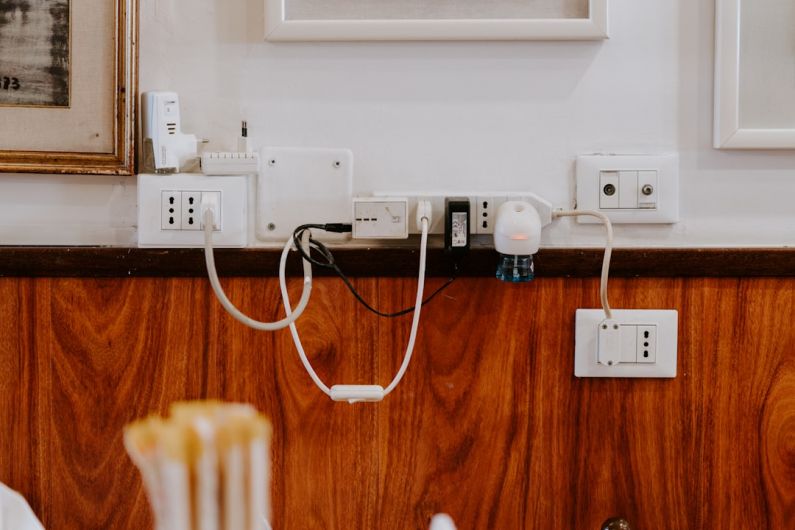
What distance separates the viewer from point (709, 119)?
3.17 ft

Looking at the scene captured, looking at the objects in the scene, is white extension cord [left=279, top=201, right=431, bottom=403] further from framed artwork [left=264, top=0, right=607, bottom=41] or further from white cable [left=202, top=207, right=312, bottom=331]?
framed artwork [left=264, top=0, right=607, bottom=41]

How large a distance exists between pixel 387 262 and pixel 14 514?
1.87 feet

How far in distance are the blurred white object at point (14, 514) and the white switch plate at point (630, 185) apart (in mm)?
832

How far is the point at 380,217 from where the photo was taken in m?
0.92

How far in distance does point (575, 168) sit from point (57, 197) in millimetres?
735

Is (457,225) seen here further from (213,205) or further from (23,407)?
(23,407)

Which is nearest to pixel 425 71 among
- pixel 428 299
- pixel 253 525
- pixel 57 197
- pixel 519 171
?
pixel 519 171

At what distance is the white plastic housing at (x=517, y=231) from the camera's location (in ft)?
2.82

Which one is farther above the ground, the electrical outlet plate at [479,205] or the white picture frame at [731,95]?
the white picture frame at [731,95]

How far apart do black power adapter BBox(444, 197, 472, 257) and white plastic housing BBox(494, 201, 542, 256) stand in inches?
1.7

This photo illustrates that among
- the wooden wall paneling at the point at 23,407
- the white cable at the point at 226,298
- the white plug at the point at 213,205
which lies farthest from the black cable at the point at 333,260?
the wooden wall paneling at the point at 23,407

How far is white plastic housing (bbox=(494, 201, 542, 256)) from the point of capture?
2.82 feet

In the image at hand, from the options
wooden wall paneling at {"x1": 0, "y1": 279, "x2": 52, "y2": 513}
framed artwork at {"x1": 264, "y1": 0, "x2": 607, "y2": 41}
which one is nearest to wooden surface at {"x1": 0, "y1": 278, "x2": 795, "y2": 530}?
wooden wall paneling at {"x1": 0, "y1": 279, "x2": 52, "y2": 513}

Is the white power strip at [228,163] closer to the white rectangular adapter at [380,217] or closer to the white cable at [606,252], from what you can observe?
the white rectangular adapter at [380,217]
